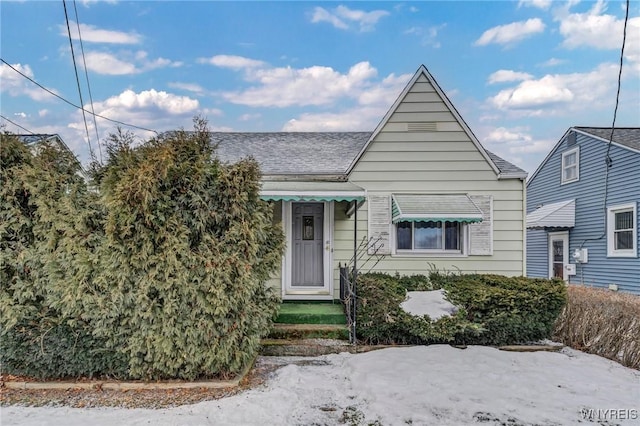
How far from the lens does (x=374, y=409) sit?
4.27 meters

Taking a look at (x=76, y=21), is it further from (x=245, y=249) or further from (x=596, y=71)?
(x=596, y=71)

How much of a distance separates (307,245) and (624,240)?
11.9m

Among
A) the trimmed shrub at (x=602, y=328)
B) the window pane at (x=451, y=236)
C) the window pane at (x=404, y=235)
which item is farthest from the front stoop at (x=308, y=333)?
the trimmed shrub at (x=602, y=328)

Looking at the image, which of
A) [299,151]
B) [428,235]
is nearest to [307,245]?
[299,151]

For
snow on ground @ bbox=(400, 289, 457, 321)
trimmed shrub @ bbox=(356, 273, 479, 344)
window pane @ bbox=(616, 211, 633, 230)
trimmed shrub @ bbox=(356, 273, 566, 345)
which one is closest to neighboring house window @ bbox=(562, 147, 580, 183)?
window pane @ bbox=(616, 211, 633, 230)

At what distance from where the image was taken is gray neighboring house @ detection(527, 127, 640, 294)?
12.6 meters

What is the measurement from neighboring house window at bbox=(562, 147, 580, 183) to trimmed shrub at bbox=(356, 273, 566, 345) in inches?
423

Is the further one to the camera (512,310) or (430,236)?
(430,236)

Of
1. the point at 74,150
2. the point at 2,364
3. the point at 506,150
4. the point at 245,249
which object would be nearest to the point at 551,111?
the point at 506,150

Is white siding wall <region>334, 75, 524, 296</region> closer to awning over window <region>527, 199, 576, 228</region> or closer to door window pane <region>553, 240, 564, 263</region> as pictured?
awning over window <region>527, 199, 576, 228</region>

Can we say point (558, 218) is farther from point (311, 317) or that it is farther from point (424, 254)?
point (311, 317)

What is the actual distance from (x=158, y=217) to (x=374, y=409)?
12.0 ft

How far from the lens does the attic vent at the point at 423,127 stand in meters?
8.70

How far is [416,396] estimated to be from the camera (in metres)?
4.61
